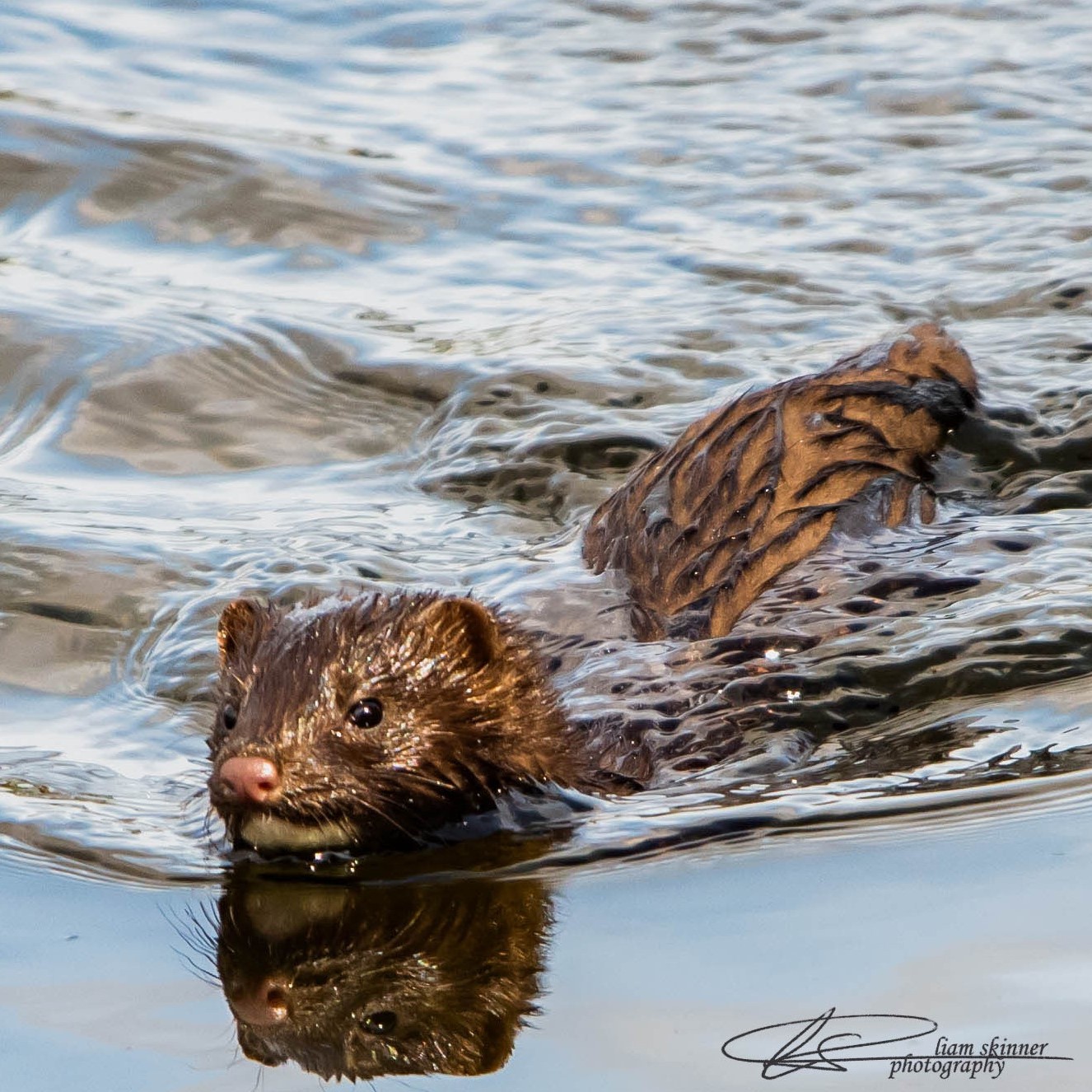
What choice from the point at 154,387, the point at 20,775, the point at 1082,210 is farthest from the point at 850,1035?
the point at 1082,210

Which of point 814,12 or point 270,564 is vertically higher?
point 814,12

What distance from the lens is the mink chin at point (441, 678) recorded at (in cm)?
475

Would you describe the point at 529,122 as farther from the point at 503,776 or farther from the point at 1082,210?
the point at 503,776

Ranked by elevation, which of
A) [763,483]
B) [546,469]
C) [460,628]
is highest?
[460,628]

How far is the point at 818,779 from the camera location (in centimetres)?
536

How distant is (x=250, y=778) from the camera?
4516 mm

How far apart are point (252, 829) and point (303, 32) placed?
30.9ft

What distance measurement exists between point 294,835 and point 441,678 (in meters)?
0.53

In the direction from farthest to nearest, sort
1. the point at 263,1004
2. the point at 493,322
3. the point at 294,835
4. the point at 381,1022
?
the point at 493,322
the point at 294,835
the point at 263,1004
the point at 381,1022
